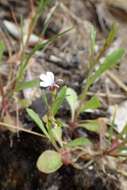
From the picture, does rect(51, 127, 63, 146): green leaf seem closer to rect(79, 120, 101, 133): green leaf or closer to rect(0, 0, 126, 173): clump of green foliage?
rect(0, 0, 126, 173): clump of green foliage

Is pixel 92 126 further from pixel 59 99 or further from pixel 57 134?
pixel 59 99

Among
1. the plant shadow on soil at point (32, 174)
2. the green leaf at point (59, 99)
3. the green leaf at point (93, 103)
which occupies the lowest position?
the plant shadow on soil at point (32, 174)

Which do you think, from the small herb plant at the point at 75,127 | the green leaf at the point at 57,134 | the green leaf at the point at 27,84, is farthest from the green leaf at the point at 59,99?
the green leaf at the point at 27,84

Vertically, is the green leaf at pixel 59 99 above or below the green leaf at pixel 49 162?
above

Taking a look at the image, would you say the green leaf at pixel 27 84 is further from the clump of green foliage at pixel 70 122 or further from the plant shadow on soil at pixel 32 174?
the plant shadow on soil at pixel 32 174

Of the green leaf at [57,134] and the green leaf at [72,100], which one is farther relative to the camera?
the green leaf at [72,100]

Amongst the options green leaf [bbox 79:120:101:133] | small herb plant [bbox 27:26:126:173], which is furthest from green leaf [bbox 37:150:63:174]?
green leaf [bbox 79:120:101:133]

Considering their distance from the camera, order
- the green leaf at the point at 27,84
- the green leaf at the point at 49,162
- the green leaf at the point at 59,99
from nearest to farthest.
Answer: the green leaf at the point at 59,99 → the green leaf at the point at 49,162 → the green leaf at the point at 27,84

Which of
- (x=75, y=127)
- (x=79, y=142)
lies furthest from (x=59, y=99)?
(x=75, y=127)

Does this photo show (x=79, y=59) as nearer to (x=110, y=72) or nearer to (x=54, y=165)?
(x=110, y=72)
